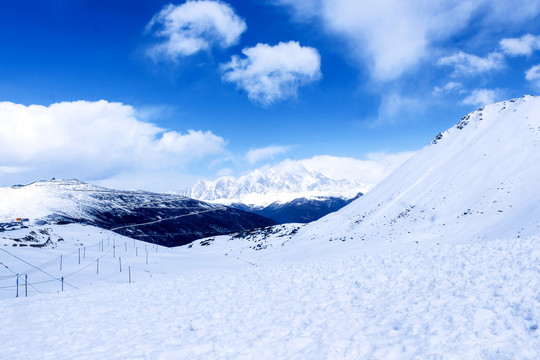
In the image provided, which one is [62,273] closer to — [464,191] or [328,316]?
[328,316]

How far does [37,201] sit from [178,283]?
7015 inches

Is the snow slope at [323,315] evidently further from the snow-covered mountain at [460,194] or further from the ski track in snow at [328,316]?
the snow-covered mountain at [460,194]

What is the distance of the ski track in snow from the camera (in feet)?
Result: 35.3

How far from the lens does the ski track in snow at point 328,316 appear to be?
35.3ft

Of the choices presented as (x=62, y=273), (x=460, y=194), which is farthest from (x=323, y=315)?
(x=460, y=194)

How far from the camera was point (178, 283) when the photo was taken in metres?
29.0

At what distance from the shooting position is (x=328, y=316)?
1479cm

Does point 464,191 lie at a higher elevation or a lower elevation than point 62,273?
higher

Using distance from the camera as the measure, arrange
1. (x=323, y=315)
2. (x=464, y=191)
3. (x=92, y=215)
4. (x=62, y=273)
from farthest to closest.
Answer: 1. (x=92, y=215)
2. (x=464, y=191)
3. (x=62, y=273)
4. (x=323, y=315)

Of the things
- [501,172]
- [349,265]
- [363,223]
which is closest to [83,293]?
[349,265]

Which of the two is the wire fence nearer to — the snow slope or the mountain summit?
the snow slope

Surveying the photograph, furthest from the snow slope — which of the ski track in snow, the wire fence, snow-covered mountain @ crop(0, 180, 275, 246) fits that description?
snow-covered mountain @ crop(0, 180, 275, 246)

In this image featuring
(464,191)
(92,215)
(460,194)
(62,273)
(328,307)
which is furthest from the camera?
(92,215)

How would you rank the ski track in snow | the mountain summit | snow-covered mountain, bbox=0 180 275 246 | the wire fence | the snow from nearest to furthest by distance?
1. the ski track in snow
2. the snow
3. the wire fence
4. the mountain summit
5. snow-covered mountain, bbox=0 180 275 246
